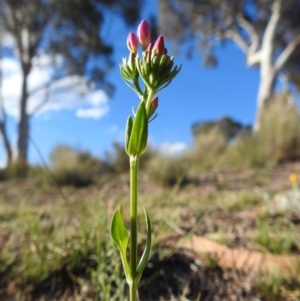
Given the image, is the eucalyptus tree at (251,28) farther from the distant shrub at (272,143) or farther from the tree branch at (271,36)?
the distant shrub at (272,143)

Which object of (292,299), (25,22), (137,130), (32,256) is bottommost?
(292,299)

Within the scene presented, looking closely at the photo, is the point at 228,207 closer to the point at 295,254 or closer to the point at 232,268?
the point at 295,254

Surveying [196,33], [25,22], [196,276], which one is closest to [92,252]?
[196,276]

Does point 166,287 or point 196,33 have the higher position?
point 196,33

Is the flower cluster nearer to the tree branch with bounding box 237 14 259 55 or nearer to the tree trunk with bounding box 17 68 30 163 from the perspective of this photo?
the tree trunk with bounding box 17 68 30 163

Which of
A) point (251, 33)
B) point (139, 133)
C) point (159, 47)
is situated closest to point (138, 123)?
point (139, 133)

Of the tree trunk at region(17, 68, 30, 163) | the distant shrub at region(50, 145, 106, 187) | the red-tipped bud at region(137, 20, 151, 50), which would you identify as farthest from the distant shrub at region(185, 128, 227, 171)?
the red-tipped bud at region(137, 20, 151, 50)
